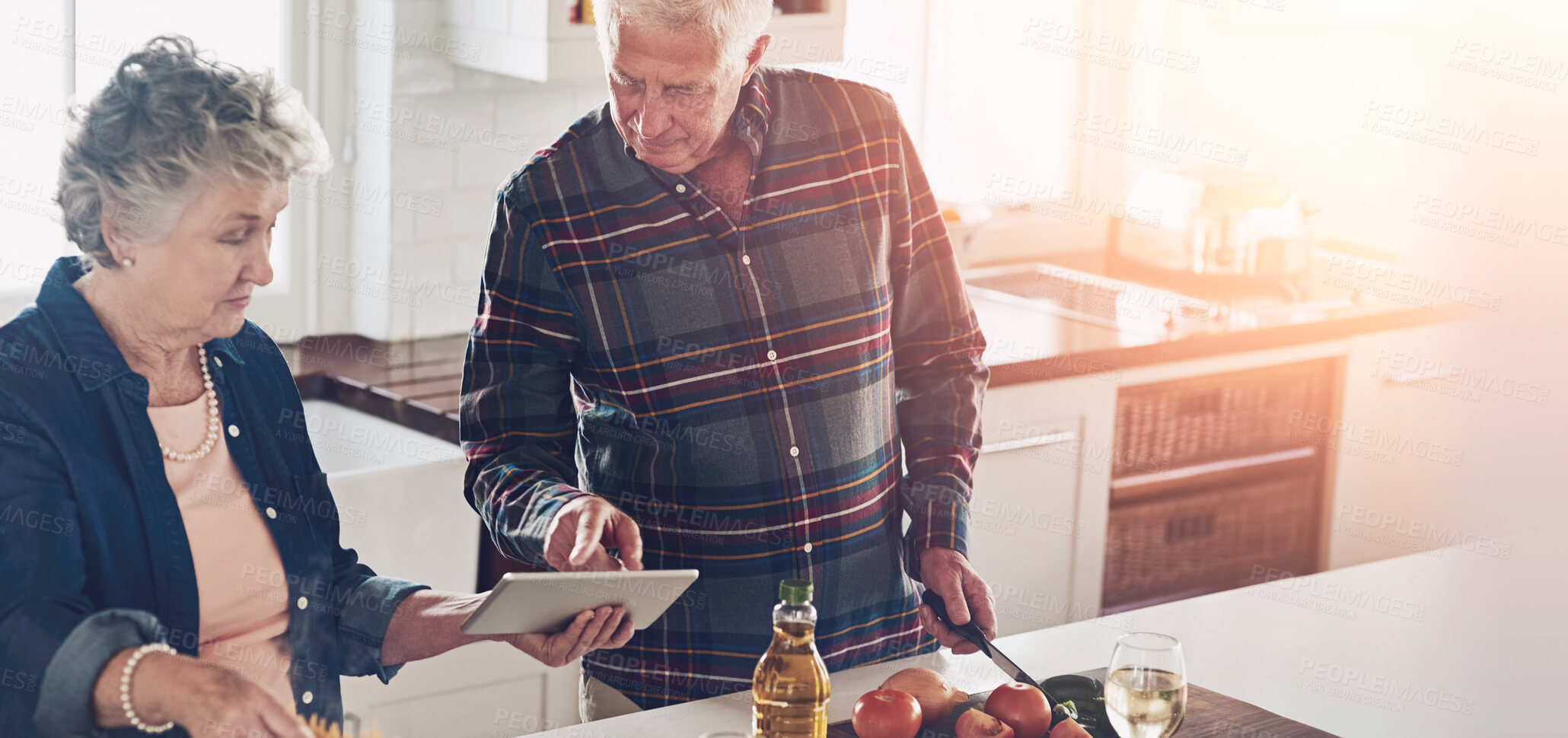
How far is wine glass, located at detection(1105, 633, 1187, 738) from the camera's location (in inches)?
52.7

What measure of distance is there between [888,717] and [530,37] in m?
1.77

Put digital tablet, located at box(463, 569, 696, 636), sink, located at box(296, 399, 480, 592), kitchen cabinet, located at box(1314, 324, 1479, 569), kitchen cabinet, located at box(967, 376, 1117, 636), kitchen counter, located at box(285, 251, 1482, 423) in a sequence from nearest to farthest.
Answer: digital tablet, located at box(463, 569, 696, 636) < sink, located at box(296, 399, 480, 592) < kitchen counter, located at box(285, 251, 1482, 423) < kitchen cabinet, located at box(967, 376, 1117, 636) < kitchen cabinet, located at box(1314, 324, 1479, 569)

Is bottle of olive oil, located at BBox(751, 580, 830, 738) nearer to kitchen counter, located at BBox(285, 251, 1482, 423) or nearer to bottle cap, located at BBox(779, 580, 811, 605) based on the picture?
bottle cap, located at BBox(779, 580, 811, 605)

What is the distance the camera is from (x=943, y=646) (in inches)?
70.0

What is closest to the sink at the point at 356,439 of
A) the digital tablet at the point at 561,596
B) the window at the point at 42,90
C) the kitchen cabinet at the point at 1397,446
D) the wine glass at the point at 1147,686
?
the window at the point at 42,90

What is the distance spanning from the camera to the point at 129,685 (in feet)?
4.23

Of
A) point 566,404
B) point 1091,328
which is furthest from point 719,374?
point 1091,328

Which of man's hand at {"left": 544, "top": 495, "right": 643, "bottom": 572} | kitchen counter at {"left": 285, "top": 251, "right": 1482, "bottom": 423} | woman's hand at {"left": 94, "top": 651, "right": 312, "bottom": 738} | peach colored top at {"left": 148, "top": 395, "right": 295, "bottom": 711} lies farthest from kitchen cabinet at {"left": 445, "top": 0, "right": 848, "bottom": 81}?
woman's hand at {"left": 94, "top": 651, "right": 312, "bottom": 738}

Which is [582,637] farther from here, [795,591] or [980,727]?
[980,727]

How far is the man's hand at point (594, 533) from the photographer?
1499mm

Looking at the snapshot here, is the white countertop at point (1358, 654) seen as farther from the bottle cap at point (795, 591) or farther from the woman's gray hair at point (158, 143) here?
the woman's gray hair at point (158, 143)

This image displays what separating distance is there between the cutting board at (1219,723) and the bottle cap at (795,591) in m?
0.22

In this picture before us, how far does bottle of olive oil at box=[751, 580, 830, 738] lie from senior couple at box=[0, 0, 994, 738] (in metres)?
0.16

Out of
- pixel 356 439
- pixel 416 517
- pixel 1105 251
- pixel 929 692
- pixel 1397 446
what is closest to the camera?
pixel 929 692
